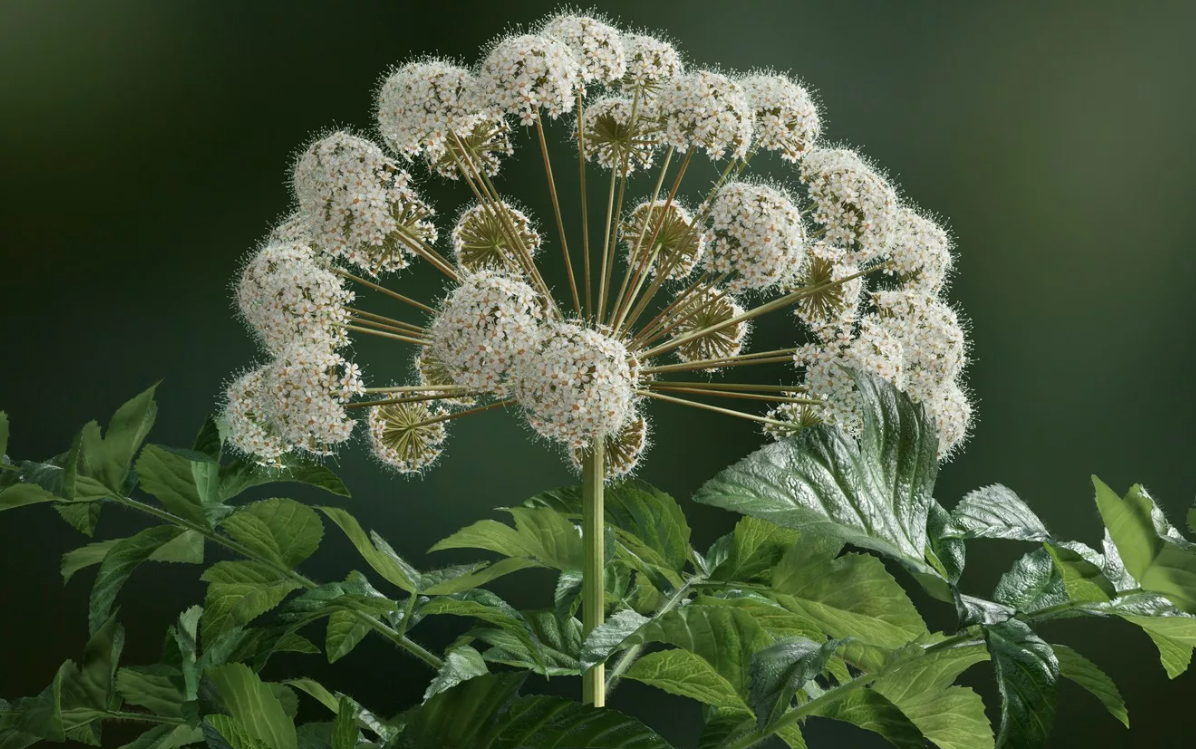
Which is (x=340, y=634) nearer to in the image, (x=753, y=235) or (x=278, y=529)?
(x=278, y=529)

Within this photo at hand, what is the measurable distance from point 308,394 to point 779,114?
1.35 ft

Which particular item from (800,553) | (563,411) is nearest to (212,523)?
(563,411)

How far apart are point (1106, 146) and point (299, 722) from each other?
4.20 ft

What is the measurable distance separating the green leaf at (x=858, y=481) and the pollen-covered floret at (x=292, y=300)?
13.6 inches

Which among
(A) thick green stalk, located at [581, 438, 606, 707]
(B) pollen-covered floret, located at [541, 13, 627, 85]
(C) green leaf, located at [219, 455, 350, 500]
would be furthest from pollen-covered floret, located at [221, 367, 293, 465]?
(B) pollen-covered floret, located at [541, 13, 627, 85]

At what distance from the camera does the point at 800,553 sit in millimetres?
722

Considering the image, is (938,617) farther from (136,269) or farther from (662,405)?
(136,269)

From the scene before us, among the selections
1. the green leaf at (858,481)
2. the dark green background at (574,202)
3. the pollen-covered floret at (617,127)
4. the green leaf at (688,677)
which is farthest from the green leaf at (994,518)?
the dark green background at (574,202)

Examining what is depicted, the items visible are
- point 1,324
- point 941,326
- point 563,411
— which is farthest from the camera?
point 1,324

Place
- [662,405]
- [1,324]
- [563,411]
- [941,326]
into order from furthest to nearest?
1. [662,405]
2. [1,324]
3. [941,326]
4. [563,411]

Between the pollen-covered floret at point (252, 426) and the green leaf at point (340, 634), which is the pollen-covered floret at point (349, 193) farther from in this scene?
the green leaf at point (340, 634)

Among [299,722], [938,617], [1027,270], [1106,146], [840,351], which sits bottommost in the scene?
[299,722]

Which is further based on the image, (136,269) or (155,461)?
(136,269)

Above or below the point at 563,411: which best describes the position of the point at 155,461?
below
